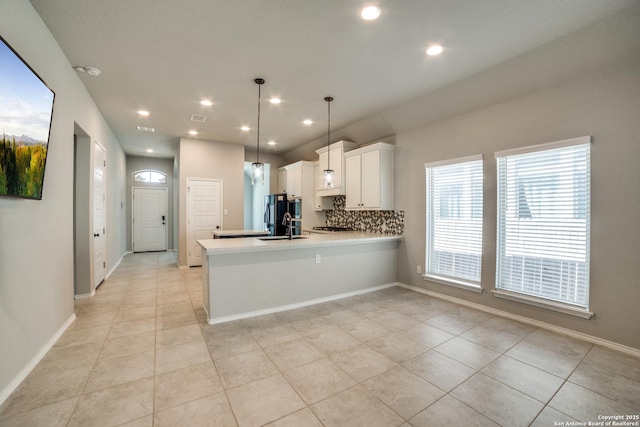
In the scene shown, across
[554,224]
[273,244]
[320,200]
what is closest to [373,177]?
[320,200]

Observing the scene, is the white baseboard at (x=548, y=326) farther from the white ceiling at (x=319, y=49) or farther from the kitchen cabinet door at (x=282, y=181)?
the kitchen cabinet door at (x=282, y=181)

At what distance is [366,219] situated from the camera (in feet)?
17.5

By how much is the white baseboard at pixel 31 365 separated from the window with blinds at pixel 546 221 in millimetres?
4504

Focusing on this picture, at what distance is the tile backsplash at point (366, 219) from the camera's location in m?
4.70

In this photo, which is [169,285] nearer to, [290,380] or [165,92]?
[165,92]

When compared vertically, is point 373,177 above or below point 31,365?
above

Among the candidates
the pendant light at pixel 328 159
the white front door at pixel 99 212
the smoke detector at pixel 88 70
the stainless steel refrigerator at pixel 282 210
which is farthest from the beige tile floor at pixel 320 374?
the stainless steel refrigerator at pixel 282 210

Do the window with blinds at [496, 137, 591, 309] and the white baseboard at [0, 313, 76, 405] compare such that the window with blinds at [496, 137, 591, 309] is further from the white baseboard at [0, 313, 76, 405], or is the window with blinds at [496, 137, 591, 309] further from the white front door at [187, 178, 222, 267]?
the white front door at [187, 178, 222, 267]

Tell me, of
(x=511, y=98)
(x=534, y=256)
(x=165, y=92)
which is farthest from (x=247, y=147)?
(x=534, y=256)

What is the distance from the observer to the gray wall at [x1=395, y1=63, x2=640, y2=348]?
8.00ft

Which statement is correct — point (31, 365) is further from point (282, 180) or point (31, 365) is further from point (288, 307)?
point (282, 180)

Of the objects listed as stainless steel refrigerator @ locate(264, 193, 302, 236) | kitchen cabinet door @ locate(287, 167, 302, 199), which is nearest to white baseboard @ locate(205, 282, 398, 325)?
stainless steel refrigerator @ locate(264, 193, 302, 236)

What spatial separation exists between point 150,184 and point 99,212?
4.36m

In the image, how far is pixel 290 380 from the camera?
2041mm
